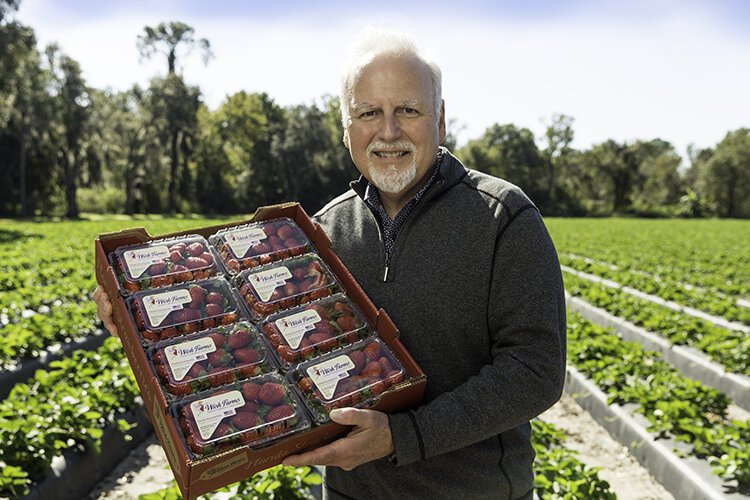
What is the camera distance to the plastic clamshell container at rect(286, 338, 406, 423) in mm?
1774

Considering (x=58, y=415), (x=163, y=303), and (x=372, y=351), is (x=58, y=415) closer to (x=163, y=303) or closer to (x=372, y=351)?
(x=163, y=303)

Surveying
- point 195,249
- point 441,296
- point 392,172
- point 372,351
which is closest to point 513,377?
point 441,296

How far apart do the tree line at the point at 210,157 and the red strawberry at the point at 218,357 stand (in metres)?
32.6

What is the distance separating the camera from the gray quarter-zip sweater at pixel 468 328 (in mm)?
1715

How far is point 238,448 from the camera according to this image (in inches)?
62.7

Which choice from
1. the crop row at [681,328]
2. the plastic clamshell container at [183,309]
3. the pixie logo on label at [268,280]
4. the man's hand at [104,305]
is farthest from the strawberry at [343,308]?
the crop row at [681,328]

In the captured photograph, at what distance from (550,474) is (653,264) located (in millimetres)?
12248

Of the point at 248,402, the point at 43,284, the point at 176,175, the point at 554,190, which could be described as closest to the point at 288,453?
the point at 248,402

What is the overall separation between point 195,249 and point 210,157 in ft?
162

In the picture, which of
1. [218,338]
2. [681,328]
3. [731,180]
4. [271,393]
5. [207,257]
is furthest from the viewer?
[731,180]

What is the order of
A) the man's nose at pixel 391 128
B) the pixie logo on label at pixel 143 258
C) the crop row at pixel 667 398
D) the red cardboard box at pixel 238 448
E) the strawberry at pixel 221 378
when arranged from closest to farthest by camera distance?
the red cardboard box at pixel 238 448, the strawberry at pixel 221 378, the man's nose at pixel 391 128, the pixie logo on label at pixel 143 258, the crop row at pixel 667 398

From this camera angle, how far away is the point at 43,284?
10.0m

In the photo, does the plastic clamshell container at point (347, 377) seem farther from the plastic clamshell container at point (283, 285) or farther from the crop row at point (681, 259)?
the crop row at point (681, 259)

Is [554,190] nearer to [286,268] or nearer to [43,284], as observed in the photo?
[43,284]
